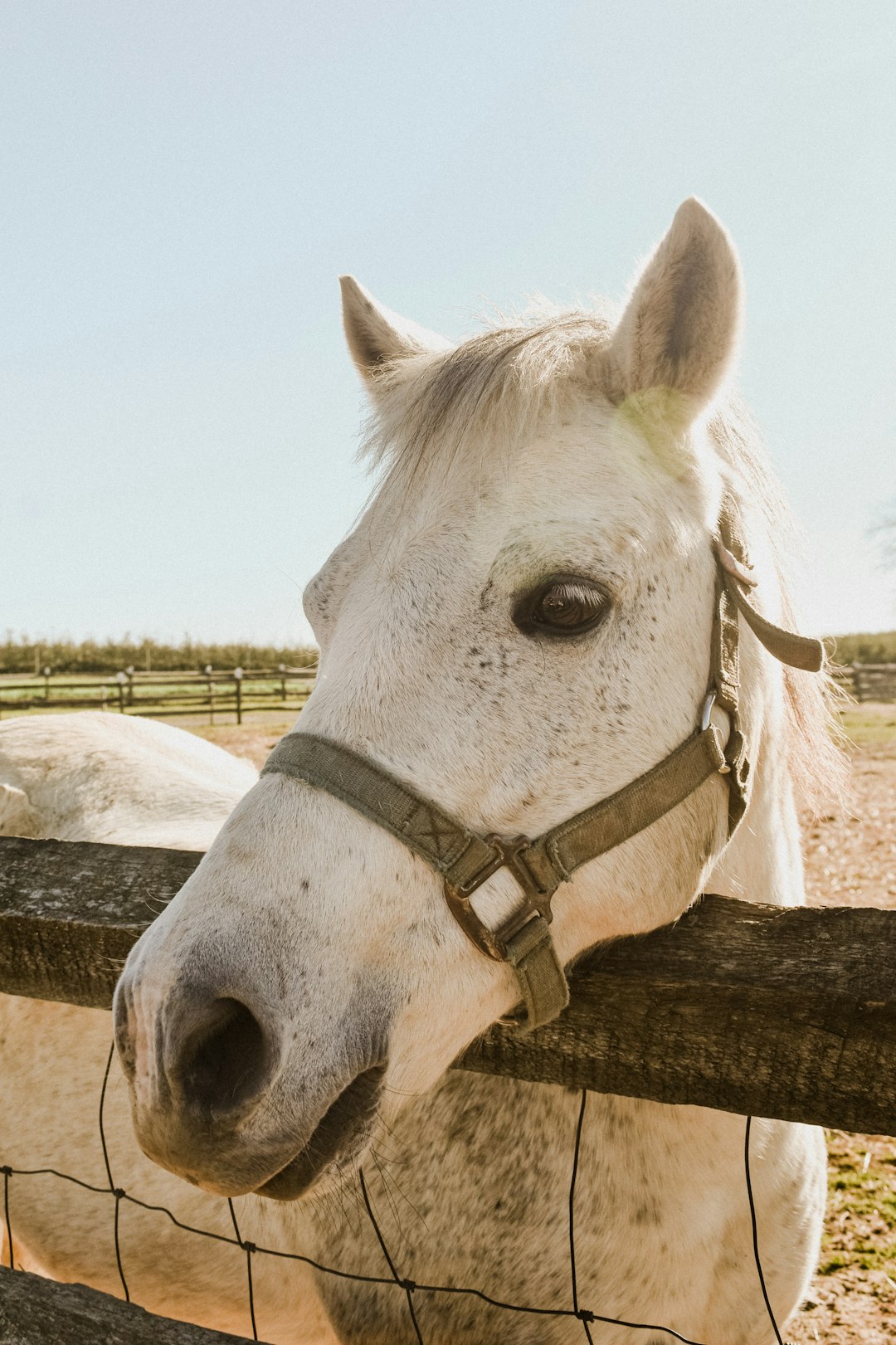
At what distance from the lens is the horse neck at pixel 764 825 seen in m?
1.83

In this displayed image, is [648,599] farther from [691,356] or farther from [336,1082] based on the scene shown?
[336,1082]

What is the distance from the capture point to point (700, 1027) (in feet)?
4.20

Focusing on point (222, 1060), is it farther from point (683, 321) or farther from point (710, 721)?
point (683, 321)

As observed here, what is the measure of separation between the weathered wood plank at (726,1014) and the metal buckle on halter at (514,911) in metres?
0.16

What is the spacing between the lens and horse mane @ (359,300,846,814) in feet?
5.26

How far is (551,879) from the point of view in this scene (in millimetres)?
1401

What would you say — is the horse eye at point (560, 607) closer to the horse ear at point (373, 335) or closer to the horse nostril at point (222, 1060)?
the horse nostril at point (222, 1060)

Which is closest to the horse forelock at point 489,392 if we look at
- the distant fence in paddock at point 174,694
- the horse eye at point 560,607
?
the horse eye at point 560,607

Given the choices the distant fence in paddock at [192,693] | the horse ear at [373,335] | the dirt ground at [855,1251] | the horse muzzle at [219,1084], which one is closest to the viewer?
the horse muzzle at [219,1084]

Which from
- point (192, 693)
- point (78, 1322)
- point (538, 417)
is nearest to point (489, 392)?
point (538, 417)

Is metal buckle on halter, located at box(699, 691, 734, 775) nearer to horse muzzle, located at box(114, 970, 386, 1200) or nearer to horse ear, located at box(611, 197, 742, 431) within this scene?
horse ear, located at box(611, 197, 742, 431)

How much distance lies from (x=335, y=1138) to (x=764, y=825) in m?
1.13

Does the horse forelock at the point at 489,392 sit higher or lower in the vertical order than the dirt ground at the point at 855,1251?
higher

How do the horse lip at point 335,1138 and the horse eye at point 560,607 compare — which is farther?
the horse eye at point 560,607
